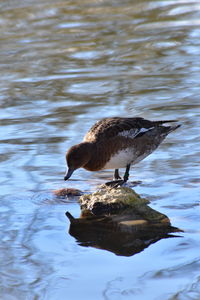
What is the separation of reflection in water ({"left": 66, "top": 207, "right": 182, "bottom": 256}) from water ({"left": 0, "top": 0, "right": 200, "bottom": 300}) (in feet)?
0.35

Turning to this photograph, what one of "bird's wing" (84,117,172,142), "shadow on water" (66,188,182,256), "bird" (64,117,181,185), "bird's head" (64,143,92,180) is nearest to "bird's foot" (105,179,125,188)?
"bird" (64,117,181,185)

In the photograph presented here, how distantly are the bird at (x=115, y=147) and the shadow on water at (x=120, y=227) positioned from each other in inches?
25.8

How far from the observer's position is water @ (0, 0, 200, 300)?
5254 millimetres

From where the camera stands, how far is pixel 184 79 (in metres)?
11.4

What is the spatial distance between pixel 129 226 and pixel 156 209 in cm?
41

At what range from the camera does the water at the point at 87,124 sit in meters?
5.25

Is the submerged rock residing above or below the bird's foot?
above

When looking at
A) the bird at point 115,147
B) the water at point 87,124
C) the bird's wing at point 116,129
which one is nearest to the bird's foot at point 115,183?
the bird at point 115,147

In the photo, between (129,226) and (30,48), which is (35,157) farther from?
(30,48)

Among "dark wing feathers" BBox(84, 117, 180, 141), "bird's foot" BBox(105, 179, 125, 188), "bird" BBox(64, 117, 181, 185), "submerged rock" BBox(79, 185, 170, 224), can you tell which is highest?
"dark wing feathers" BBox(84, 117, 180, 141)

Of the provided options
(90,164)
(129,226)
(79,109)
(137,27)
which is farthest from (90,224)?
(137,27)

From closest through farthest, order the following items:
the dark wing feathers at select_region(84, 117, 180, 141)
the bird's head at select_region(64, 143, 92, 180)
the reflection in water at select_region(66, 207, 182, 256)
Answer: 1. the reflection in water at select_region(66, 207, 182, 256)
2. the bird's head at select_region(64, 143, 92, 180)
3. the dark wing feathers at select_region(84, 117, 180, 141)

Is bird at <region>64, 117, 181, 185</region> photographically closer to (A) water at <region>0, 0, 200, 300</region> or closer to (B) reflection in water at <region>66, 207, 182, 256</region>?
(A) water at <region>0, 0, 200, 300</region>

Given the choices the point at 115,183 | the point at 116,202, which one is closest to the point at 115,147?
the point at 115,183
